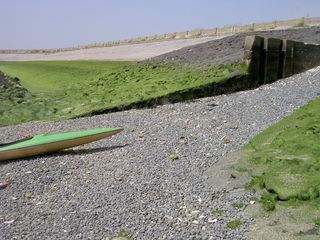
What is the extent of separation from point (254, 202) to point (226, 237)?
2.85 ft

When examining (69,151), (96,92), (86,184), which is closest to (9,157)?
(69,151)

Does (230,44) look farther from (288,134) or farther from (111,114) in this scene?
(288,134)

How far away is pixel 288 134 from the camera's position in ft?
27.1

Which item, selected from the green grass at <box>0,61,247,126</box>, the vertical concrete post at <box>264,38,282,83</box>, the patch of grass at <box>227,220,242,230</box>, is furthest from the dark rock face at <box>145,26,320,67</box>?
the patch of grass at <box>227,220,242,230</box>

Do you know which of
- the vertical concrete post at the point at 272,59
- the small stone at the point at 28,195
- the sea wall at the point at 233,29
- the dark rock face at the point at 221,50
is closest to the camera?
the small stone at the point at 28,195

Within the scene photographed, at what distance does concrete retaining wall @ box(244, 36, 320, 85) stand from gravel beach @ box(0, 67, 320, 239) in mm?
2656

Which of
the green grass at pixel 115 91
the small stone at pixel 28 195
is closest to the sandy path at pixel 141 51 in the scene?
the green grass at pixel 115 91

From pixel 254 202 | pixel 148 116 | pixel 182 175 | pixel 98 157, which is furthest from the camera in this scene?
pixel 148 116

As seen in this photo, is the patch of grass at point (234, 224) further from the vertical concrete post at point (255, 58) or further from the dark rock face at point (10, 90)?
the dark rock face at point (10, 90)

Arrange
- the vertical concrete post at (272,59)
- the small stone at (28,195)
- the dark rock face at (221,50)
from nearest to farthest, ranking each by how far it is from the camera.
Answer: the small stone at (28,195) < the vertical concrete post at (272,59) < the dark rock face at (221,50)

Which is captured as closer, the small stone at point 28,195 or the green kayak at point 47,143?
the small stone at point 28,195

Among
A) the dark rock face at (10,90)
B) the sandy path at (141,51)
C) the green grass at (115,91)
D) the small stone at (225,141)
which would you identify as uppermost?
the small stone at (225,141)

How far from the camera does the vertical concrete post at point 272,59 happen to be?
1511 centimetres

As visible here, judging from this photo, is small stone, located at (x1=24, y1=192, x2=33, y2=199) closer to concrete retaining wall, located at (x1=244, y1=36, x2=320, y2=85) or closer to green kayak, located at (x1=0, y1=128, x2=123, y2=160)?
green kayak, located at (x1=0, y1=128, x2=123, y2=160)
